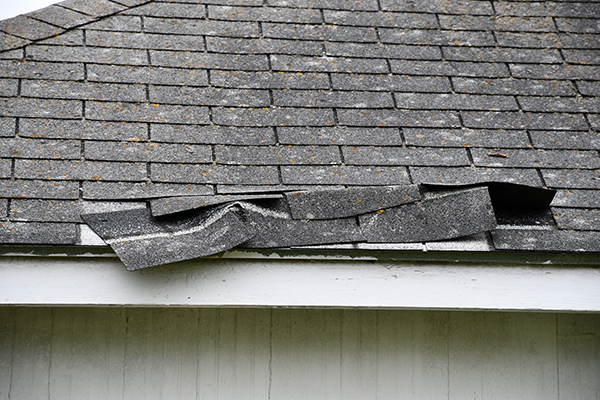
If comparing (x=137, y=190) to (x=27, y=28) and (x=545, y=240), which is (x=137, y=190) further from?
(x=545, y=240)

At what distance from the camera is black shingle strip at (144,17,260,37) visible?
3215 millimetres

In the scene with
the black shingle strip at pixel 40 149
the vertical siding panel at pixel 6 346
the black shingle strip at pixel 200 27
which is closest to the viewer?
the black shingle strip at pixel 40 149

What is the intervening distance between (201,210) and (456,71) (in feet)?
6.15

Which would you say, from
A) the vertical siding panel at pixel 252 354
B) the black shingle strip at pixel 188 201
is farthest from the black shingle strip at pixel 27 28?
the vertical siding panel at pixel 252 354

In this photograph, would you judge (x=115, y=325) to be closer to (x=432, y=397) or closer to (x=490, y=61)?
(x=432, y=397)

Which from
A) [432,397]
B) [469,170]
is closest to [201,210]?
[469,170]

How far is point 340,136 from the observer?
2752 millimetres

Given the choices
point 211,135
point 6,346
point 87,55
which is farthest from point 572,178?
point 6,346

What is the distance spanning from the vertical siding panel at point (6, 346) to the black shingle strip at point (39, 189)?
0.68 meters

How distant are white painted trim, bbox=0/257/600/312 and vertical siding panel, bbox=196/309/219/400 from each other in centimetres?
50

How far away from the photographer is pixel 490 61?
3.24 metres

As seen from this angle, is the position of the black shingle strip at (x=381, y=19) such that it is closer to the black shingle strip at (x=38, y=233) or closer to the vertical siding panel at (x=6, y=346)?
the black shingle strip at (x=38, y=233)

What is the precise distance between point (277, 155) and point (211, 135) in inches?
14.4

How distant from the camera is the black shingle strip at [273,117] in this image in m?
2.78
